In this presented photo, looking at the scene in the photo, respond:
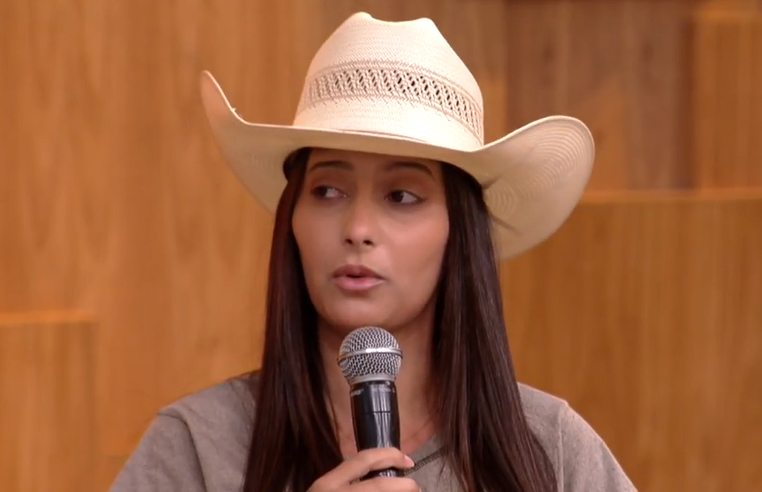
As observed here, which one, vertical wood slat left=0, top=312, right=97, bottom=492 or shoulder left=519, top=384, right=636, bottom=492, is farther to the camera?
vertical wood slat left=0, top=312, right=97, bottom=492

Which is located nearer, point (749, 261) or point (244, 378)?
point (244, 378)

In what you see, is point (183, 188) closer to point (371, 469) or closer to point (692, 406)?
point (692, 406)

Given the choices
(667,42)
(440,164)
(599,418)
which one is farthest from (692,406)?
(440,164)

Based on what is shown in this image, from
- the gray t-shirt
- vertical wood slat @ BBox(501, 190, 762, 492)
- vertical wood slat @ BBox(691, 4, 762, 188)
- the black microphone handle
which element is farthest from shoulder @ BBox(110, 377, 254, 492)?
vertical wood slat @ BBox(691, 4, 762, 188)

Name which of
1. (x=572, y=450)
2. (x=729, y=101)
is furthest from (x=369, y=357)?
(x=729, y=101)

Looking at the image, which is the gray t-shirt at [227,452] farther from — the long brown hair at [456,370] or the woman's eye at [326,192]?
the woman's eye at [326,192]

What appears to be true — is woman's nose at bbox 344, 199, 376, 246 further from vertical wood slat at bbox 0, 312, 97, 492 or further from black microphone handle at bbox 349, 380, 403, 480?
vertical wood slat at bbox 0, 312, 97, 492

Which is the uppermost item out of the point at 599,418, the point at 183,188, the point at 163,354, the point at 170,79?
the point at 170,79

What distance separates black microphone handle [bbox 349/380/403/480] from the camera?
3.72 ft

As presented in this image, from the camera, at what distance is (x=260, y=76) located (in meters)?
2.38

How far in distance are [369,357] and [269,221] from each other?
4.02 ft

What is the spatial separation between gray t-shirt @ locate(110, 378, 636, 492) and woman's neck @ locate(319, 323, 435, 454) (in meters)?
0.04

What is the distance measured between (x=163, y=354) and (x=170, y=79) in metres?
0.49

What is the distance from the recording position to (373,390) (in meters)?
1.15
